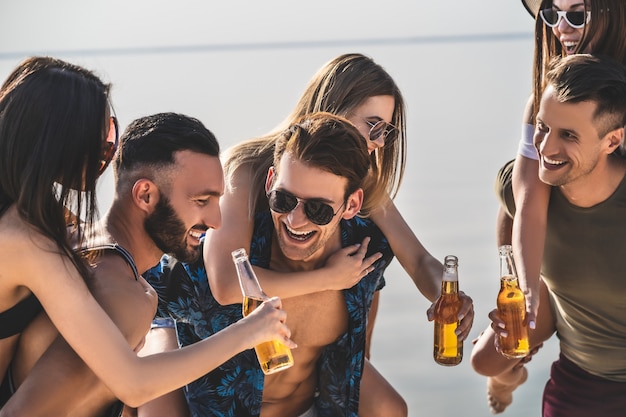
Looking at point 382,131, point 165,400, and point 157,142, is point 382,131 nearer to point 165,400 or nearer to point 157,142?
point 157,142

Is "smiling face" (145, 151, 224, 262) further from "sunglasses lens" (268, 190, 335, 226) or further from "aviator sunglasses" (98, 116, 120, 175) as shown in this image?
"sunglasses lens" (268, 190, 335, 226)

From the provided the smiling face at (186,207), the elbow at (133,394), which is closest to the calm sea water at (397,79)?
the smiling face at (186,207)

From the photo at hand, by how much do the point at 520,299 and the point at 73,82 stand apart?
1.56 m

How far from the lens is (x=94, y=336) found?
268 centimetres

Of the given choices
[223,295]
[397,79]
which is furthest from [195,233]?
[397,79]

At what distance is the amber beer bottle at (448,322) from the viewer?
11.4 feet

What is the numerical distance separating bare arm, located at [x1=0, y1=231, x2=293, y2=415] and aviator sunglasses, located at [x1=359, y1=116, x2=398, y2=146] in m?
1.25

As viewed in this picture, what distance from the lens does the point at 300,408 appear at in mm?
3746

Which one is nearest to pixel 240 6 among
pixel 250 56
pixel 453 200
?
pixel 250 56

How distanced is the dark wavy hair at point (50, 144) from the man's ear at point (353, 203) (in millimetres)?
941

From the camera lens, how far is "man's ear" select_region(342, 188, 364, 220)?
349 centimetres

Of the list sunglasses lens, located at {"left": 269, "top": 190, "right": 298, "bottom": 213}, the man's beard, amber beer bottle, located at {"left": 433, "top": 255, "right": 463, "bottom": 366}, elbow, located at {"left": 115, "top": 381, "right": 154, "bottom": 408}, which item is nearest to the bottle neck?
amber beer bottle, located at {"left": 433, "top": 255, "right": 463, "bottom": 366}

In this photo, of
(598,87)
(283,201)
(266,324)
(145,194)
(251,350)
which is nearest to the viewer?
(266,324)

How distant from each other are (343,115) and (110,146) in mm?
1137
